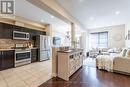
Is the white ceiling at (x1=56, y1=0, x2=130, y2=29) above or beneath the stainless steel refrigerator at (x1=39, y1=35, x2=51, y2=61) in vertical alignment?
above

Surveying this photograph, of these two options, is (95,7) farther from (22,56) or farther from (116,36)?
(116,36)

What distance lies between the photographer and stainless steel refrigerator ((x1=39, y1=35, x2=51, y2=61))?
7.00 m

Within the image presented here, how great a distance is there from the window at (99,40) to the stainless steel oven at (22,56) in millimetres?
6825

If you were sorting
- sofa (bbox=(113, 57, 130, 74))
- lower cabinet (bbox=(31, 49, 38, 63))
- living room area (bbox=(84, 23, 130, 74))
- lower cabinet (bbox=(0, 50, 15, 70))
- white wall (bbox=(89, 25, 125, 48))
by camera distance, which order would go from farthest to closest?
white wall (bbox=(89, 25, 125, 48)) → lower cabinet (bbox=(31, 49, 38, 63)) → lower cabinet (bbox=(0, 50, 15, 70)) → living room area (bbox=(84, 23, 130, 74)) → sofa (bbox=(113, 57, 130, 74))

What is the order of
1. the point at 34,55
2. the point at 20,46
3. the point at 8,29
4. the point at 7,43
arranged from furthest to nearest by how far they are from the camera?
1. the point at 34,55
2. the point at 20,46
3. the point at 7,43
4. the point at 8,29

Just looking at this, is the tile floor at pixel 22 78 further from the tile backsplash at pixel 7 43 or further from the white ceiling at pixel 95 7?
the white ceiling at pixel 95 7

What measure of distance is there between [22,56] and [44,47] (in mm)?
1973

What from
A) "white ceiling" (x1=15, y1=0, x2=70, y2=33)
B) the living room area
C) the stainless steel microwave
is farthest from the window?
the stainless steel microwave

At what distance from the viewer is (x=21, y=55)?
558 centimetres

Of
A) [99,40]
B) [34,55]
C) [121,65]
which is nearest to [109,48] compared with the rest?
[99,40]

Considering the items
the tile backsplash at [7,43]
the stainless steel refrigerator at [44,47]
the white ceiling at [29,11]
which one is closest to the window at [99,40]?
the stainless steel refrigerator at [44,47]

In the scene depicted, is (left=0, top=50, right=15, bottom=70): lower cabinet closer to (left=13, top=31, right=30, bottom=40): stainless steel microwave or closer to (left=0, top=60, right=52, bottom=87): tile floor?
(left=0, top=60, right=52, bottom=87): tile floor

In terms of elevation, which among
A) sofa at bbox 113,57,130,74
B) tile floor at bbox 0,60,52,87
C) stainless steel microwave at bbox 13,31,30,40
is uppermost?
stainless steel microwave at bbox 13,31,30,40

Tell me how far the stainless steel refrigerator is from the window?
16.3 ft
